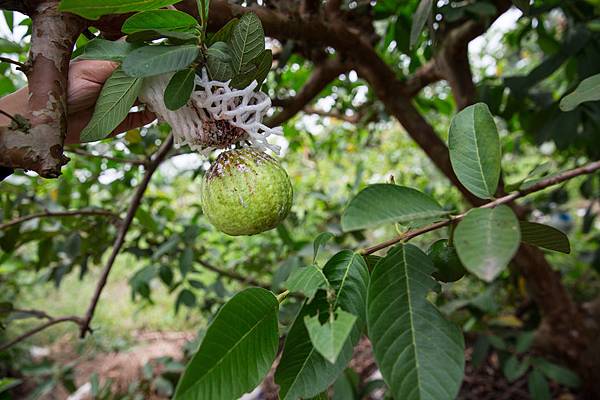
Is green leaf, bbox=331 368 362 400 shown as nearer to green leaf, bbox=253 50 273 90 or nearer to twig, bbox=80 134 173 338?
twig, bbox=80 134 173 338

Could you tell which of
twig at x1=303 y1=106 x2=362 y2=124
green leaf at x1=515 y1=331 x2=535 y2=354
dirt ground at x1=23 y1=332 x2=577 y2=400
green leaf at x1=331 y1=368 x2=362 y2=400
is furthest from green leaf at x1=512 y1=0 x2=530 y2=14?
dirt ground at x1=23 y1=332 x2=577 y2=400

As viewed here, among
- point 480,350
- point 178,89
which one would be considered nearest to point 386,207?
point 178,89

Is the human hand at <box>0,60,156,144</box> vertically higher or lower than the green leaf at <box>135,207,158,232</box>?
higher

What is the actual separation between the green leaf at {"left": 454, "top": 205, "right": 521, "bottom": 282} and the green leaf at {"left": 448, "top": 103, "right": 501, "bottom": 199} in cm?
8

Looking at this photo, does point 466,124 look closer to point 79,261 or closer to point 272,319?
point 272,319

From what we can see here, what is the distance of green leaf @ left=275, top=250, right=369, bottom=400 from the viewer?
0.53 metres

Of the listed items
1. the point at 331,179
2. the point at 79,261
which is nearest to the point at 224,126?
the point at 79,261

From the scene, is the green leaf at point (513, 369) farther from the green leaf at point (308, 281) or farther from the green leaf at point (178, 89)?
the green leaf at point (178, 89)

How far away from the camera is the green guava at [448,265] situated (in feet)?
2.10

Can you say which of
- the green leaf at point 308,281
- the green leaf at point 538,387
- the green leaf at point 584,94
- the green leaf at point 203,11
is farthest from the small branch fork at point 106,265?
the green leaf at point 538,387

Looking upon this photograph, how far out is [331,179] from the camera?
3.56m

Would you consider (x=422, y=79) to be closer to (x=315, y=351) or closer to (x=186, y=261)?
(x=186, y=261)

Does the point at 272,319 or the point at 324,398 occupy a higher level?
the point at 272,319

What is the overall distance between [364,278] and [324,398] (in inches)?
6.3
